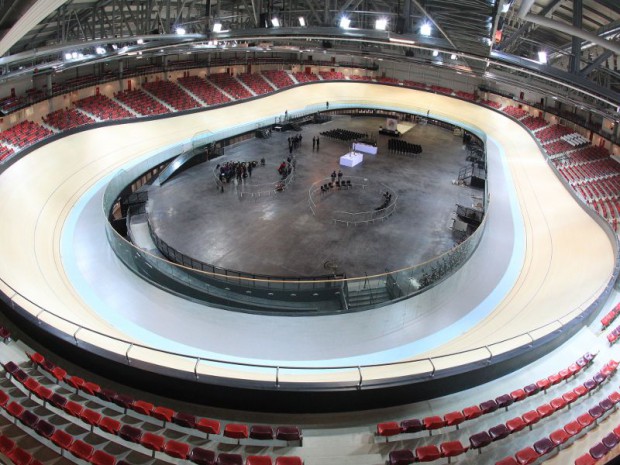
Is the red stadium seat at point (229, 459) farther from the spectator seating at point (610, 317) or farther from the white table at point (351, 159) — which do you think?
the white table at point (351, 159)

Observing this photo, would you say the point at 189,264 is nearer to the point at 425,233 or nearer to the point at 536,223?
the point at 425,233

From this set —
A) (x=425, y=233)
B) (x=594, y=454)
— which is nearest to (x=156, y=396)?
(x=594, y=454)

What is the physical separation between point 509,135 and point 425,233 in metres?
16.9

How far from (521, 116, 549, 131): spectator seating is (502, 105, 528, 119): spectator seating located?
835 millimetres

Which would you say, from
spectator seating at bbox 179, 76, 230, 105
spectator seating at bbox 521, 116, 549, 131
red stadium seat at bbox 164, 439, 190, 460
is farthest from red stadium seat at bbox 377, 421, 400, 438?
spectator seating at bbox 521, 116, 549, 131

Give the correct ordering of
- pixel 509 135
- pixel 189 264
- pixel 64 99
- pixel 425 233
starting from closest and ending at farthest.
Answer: pixel 189 264 < pixel 425 233 < pixel 64 99 < pixel 509 135

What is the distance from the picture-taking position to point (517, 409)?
914 cm

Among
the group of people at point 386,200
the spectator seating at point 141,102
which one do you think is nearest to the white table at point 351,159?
the group of people at point 386,200

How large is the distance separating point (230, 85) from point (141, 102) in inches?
389

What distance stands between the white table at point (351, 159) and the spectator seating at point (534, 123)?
49.4ft

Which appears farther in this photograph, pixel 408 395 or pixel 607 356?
pixel 607 356

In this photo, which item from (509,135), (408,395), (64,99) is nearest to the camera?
(408,395)

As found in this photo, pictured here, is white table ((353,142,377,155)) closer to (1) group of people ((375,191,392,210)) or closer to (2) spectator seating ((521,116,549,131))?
(1) group of people ((375,191,392,210))

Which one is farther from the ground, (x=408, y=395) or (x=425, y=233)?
(x=425, y=233)
